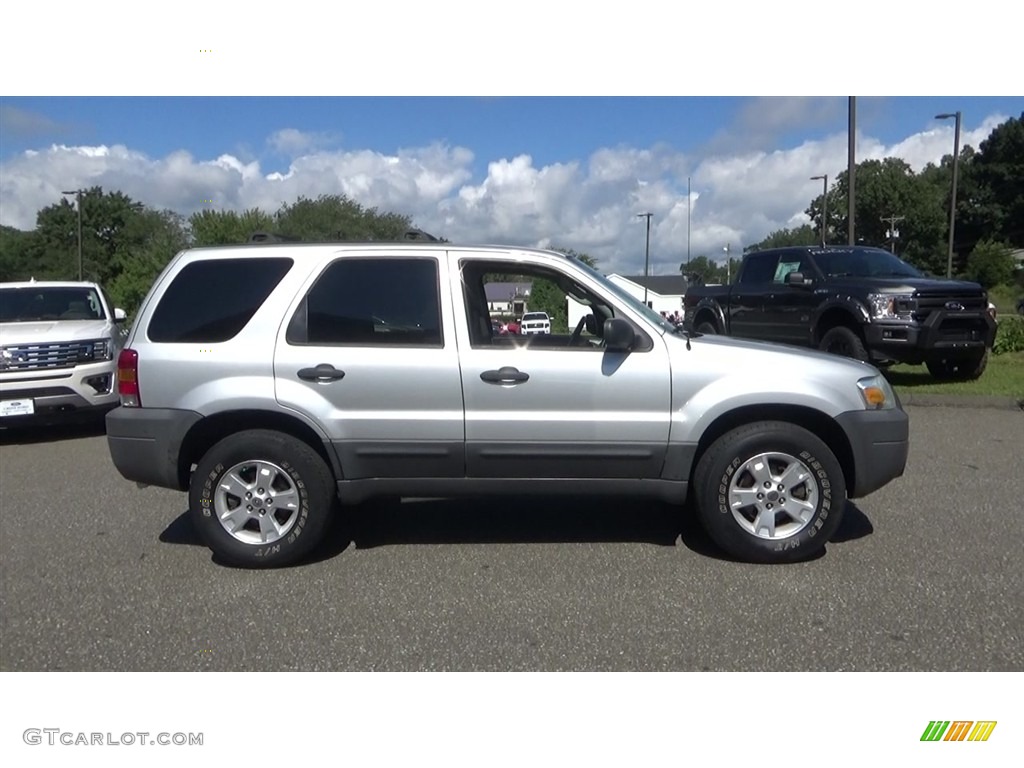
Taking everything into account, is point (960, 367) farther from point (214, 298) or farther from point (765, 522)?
point (214, 298)

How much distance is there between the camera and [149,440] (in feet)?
16.8

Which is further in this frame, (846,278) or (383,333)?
(846,278)

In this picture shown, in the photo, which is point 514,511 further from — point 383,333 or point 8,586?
point 8,586

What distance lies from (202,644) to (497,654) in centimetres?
136

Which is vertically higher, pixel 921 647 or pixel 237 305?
pixel 237 305

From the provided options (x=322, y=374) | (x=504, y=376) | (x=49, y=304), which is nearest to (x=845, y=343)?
(x=504, y=376)

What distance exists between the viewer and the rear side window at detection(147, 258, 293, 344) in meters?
5.20

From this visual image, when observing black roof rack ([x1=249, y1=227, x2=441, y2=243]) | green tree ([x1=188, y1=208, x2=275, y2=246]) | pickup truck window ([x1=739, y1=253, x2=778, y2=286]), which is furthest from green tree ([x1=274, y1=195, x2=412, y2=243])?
black roof rack ([x1=249, y1=227, x2=441, y2=243])

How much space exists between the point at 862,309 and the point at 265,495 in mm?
8262

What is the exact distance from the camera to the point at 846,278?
11.6 m

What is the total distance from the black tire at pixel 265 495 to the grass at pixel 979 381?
8988 mm

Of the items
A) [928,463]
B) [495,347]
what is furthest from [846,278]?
[495,347]

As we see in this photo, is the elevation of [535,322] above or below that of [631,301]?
below

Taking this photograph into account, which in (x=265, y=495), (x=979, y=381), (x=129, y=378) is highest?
(x=129, y=378)
